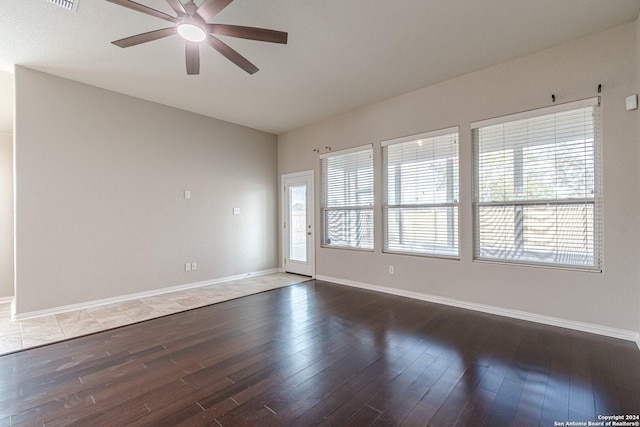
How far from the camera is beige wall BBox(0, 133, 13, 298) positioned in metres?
4.49

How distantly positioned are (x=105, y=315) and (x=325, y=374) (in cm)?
309

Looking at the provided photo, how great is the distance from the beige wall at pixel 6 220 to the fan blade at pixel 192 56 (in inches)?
164

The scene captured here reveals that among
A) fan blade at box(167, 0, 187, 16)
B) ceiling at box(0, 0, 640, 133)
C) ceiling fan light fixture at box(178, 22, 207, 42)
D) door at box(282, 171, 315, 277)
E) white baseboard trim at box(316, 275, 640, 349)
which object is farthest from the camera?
door at box(282, 171, 315, 277)

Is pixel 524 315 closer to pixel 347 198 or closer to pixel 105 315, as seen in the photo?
pixel 347 198

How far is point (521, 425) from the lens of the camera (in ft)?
5.64

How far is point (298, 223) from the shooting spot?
612 centimetres

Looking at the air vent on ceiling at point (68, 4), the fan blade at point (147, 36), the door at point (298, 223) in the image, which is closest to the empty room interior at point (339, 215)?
the fan blade at point (147, 36)

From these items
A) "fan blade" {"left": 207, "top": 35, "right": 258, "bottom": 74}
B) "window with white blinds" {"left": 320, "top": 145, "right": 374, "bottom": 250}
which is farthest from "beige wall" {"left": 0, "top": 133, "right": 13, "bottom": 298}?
"window with white blinds" {"left": 320, "top": 145, "right": 374, "bottom": 250}

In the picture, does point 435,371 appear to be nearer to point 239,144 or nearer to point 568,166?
point 568,166

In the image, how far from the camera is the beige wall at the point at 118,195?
3623 mm

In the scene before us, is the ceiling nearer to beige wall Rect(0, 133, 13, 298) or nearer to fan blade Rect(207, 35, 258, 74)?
fan blade Rect(207, 35, 258, 74)

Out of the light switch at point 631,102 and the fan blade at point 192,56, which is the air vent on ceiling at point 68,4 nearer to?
the fan blade at point 192,56

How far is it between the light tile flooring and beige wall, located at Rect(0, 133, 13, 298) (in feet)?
1.47

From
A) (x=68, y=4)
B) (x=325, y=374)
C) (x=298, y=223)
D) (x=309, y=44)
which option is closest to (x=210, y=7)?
(x=309, y=44)
